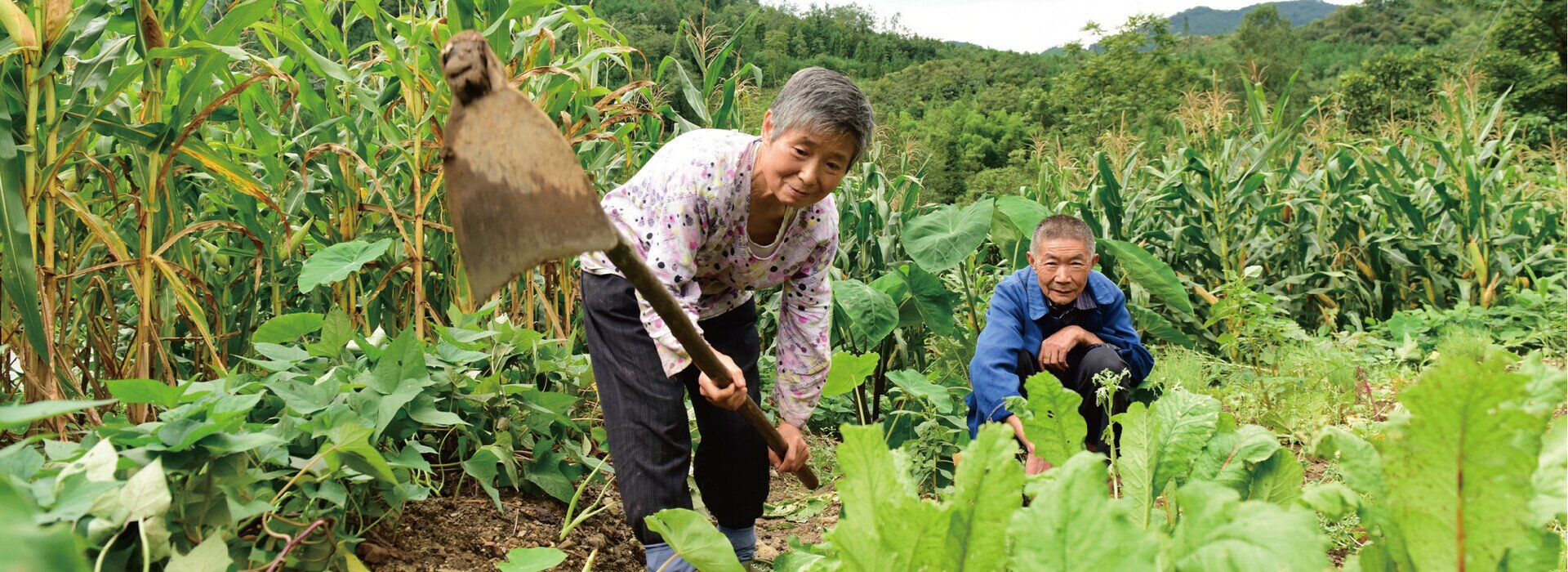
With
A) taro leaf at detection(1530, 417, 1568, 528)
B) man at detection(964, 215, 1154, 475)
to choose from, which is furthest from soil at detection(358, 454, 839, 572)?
taro leaf at detection(1530, 417, 1568, 528)

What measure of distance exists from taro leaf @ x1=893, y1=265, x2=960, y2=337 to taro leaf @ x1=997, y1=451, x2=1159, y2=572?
7.76 ft

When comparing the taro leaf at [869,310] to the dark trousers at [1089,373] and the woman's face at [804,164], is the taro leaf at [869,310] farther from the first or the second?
the woman's face at [804,164]

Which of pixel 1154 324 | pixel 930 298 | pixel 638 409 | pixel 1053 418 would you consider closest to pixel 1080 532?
pixel 1053 418

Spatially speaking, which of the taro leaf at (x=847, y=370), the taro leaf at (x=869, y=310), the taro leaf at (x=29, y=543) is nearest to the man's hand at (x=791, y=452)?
the taro leaf at (x=847, y=370)

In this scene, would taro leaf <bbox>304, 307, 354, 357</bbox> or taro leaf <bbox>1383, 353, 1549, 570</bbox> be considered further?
taro leaf <bbox>304, 307, 354, 357</bbox>

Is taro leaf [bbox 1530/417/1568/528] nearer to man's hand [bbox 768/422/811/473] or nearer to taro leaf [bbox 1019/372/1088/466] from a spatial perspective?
taro leaf [bbox 1019/372/1088/466]

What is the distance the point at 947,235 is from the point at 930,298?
0.22 metres

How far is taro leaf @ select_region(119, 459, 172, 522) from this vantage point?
1.21 m

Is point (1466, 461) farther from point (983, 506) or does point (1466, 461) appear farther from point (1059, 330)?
point (1059, 330)

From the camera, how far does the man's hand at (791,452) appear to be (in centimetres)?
209

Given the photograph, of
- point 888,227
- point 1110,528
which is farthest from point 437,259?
point 1110,528

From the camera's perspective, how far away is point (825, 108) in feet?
5.84

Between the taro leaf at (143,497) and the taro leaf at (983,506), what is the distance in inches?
39.5

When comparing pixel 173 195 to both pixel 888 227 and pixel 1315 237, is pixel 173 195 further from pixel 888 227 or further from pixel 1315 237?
pixel 1315 237
